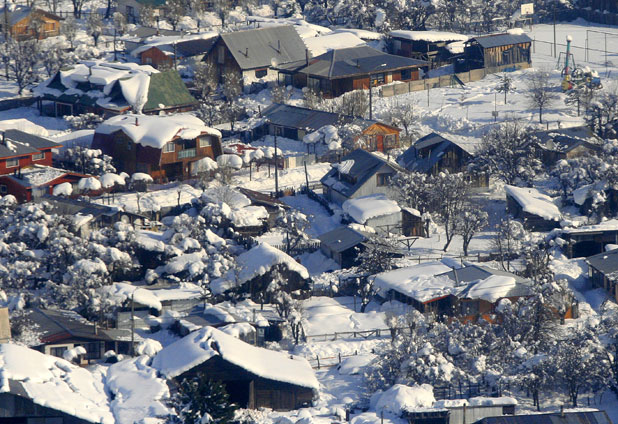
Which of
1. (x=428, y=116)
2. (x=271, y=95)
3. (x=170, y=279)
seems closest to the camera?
(x=170, y=279)

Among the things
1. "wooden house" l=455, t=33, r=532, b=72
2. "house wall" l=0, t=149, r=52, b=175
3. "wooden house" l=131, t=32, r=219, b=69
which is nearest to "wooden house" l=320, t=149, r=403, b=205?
"house wall" l=0, t=149, r=52, b=175

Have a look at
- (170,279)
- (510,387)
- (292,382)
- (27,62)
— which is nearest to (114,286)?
(170,279)

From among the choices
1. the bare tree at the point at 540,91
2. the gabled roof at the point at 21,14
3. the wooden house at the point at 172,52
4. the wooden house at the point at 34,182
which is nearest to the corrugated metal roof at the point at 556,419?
the wooden house at the point at 34,182

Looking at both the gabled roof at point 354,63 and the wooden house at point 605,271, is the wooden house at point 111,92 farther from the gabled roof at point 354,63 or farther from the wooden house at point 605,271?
the wooden house at point 605,271

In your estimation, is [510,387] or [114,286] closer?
[510,387]

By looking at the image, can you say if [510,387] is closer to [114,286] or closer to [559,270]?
[559,270]
